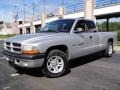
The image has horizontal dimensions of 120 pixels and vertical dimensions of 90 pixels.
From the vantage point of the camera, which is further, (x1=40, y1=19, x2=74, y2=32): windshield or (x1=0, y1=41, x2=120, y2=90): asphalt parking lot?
(x1=40, y1=19, x2=74, y2=32): windshield

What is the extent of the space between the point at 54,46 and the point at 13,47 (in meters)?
1.25

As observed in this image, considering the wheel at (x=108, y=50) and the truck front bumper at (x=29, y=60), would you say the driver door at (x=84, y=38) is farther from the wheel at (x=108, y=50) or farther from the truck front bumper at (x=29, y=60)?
the wheel at (x=108, y=50)

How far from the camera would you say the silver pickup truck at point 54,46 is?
5.72 metres

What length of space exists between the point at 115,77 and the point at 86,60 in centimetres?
287

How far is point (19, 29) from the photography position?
70.2 m

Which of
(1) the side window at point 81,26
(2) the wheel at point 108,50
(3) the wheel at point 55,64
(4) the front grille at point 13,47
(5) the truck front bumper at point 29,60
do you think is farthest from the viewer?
(2) the wheel at point 108,50

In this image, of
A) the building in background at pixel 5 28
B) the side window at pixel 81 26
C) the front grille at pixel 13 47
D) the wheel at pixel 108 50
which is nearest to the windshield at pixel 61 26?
the side window at pixel 81 26

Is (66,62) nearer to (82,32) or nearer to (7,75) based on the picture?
(82,32)

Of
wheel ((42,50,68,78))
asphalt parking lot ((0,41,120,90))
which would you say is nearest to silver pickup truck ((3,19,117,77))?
wheel ((42,50,68,78))

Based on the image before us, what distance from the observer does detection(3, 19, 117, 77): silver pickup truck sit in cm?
572

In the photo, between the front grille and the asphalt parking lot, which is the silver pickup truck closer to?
the front grille

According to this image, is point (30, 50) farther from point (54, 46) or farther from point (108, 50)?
point (108, 50)

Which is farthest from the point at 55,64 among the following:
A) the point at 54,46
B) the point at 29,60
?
the point at 29,60

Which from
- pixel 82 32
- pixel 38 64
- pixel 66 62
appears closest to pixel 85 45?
pixel 82 32
